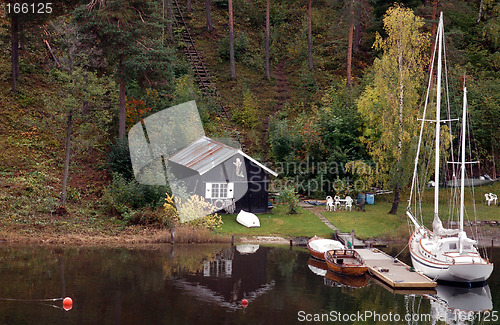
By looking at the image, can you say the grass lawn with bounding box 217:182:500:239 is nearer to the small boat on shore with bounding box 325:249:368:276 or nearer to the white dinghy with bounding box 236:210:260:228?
the white dinghy with bounding box 236:210:260:228

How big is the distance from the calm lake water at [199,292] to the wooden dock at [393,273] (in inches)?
25.9

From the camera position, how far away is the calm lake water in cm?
2628

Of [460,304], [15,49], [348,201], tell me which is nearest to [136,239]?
[348,201]

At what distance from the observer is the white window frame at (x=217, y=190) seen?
42.8 meters

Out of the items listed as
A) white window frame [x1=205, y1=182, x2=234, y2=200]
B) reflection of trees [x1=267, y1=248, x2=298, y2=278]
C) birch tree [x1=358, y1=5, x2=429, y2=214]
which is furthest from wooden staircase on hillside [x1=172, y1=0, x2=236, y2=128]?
reflection of trees [x1=267, y1=248, x2=298, y2=278]

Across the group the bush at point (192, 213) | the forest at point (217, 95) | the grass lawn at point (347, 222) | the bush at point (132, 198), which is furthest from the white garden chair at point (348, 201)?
the bush at point (132, 198)

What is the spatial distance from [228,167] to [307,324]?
18.8 meters

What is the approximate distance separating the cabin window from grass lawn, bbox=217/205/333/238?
1.44 metres

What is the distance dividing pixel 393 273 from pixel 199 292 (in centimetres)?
1103

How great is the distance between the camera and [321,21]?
72750 mm

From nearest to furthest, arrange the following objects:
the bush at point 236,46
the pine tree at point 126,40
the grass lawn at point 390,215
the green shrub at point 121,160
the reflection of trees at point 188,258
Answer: the reflection of trees at point 188,258, the grass lawn at point 390,215, the pine tree at point 126,40, the green shrub at point 121,160, the bush at point 236,46

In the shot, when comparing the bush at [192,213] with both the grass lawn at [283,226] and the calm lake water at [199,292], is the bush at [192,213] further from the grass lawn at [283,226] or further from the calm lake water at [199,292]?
the calm lake water at [199,292]

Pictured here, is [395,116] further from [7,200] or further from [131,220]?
[7,200]

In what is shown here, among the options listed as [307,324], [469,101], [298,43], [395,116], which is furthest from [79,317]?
[298,43]
